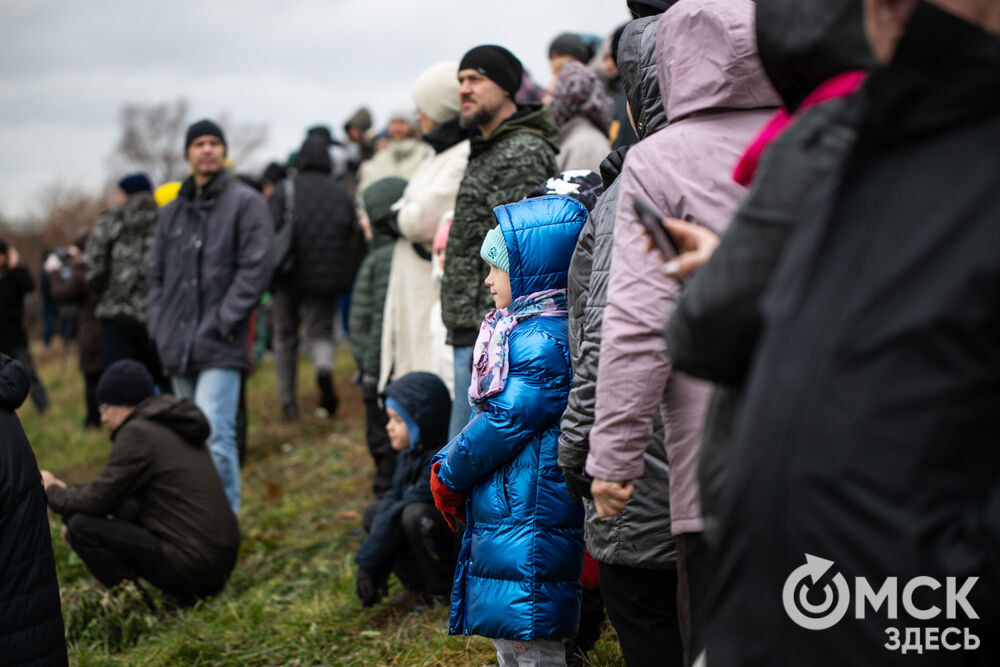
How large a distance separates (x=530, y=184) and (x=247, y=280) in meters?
2.49

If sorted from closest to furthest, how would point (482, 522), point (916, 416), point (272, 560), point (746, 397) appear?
point (916, 416) < point (746, 397) < point (482, 522) < point (272, 560)

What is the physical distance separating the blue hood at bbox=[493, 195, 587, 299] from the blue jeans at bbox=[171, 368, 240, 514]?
3267 millimetres

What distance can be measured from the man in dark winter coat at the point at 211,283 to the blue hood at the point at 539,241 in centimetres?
324

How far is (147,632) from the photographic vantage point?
16.6 ft

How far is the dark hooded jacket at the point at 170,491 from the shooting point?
5.12 m

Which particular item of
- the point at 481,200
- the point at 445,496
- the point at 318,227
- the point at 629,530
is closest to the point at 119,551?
the point at 445,496

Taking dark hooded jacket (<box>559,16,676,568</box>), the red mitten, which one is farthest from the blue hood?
the red mitten

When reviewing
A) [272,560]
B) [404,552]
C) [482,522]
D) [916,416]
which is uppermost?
[916,416]

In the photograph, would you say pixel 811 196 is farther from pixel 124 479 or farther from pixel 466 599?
pixel 124 479

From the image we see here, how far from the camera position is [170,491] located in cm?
527

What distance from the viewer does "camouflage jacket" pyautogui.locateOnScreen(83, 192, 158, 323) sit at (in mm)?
8008

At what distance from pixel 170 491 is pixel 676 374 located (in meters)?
3.69

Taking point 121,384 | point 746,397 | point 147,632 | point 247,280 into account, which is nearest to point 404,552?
point 147,632

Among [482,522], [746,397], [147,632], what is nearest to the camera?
[746,397]
